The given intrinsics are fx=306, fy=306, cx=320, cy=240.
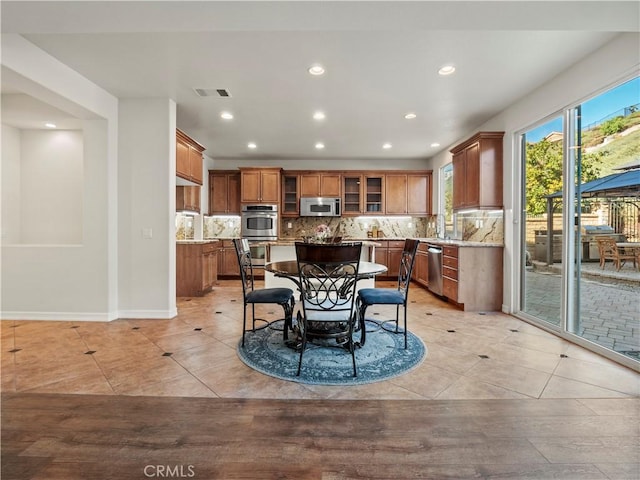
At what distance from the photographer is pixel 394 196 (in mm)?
6973

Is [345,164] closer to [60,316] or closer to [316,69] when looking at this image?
[316,69]

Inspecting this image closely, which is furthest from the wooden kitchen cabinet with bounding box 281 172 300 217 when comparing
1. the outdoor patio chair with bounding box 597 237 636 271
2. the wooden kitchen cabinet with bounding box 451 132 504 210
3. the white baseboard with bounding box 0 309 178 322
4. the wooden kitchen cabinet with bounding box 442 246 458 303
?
the outdoor patio chair with bounding box 597 237 636 271

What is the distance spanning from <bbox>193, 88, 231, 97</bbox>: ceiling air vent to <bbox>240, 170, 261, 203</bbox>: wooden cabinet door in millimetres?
3039

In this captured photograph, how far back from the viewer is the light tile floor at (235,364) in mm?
2150

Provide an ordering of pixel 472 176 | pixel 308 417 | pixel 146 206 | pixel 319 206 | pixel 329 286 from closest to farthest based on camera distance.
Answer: pixel 308 417 → pixel 329 286 → pixel 146 206 → pixel 472 176 → pixel 319 206

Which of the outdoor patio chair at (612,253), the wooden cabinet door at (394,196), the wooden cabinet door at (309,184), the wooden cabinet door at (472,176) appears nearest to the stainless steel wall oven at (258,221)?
the wooden cabinet door at (309,184)

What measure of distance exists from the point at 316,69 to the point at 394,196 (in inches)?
170

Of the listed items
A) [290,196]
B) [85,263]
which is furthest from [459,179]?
[85,263]

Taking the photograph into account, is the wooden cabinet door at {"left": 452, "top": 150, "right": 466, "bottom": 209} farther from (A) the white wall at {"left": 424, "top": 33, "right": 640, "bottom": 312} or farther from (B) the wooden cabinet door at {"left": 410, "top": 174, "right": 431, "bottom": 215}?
(B) the wooden cabinet door at {"left": 410, "top": 174, "right": 431, "bottom": 215}

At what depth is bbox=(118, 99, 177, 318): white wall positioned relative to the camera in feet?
12.7

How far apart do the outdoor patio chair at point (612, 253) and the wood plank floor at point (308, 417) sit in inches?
34.5

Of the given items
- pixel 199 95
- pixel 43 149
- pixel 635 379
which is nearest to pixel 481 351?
pixel 635 379

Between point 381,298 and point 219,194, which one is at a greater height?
point 219,194

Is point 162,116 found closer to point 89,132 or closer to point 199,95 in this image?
point 199,95
